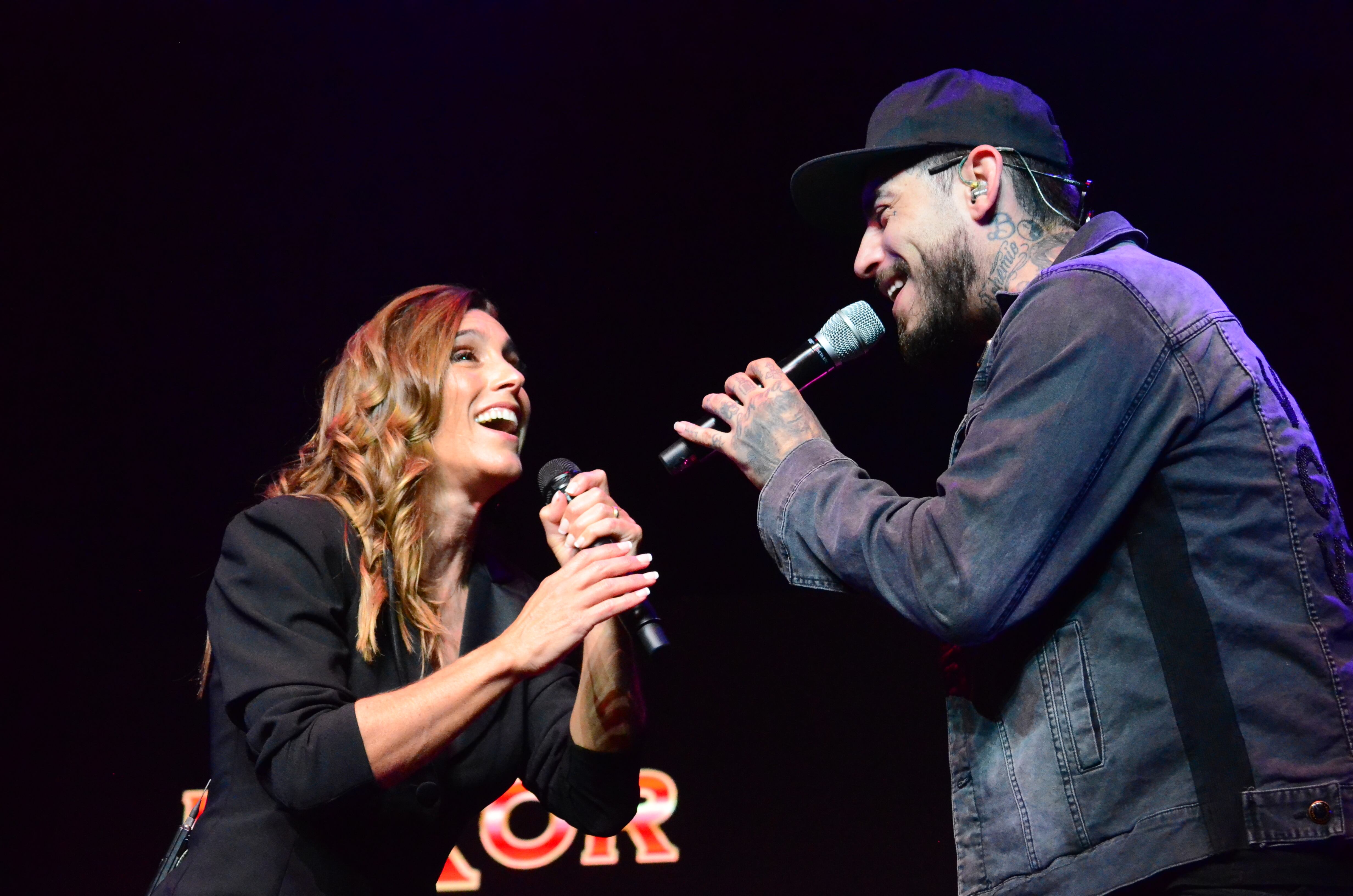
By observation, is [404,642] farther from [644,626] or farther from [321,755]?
[644,626]

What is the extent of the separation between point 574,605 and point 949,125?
1.09 m

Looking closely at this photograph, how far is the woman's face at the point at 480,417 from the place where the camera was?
216 cm

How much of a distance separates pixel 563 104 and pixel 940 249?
7.07ft

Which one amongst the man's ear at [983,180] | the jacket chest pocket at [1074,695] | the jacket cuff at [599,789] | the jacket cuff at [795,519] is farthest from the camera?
the jacket cuff at [599,789]

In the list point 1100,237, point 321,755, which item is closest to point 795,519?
point 1100,237

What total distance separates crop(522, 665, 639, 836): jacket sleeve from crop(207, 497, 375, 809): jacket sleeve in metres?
0.45

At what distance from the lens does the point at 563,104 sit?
349 cm

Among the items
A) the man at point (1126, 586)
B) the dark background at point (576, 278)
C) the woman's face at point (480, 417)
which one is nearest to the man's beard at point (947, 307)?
the man at point (1126, 586)

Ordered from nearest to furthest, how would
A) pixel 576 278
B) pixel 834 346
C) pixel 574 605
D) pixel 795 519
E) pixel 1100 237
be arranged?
pixel 795 519 < pixel 1100 237 < pixel 574 605 < pixel 834 346 < pixel 576 278

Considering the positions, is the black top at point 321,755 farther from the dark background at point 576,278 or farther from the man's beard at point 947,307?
the dark background at point 576,278

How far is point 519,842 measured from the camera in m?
3.56

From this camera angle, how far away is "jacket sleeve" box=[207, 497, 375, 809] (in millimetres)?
1588

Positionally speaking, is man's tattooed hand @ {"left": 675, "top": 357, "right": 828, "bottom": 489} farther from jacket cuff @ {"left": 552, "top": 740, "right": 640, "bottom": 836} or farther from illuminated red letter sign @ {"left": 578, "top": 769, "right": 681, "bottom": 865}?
illuminated red letter sign @ {"left": 578, "top": 769, "right": 681, "bottom": 865}

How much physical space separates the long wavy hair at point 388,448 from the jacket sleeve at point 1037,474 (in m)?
1.05
